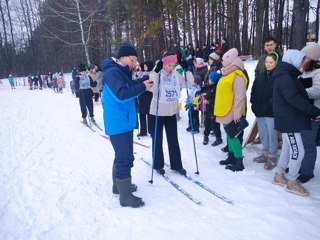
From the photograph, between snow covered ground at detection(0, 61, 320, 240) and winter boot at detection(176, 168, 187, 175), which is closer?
snow covered ground at detection(0, 61, 320, 240)

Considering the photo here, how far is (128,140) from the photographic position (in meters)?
3.32

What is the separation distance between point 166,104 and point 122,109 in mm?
1064

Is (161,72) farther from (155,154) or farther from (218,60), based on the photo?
(218,60)

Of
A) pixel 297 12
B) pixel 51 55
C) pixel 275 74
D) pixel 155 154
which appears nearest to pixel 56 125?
pixel 155 154

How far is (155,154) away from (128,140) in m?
1.09

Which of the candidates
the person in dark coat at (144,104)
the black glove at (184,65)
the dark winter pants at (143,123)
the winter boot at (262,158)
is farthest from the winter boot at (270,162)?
the dark winter pants at (143,123)

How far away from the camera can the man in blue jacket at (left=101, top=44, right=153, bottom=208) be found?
10.2 feet

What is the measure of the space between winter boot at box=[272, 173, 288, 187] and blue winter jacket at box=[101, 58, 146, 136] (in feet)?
7.35

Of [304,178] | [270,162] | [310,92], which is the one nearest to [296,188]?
[304,178]

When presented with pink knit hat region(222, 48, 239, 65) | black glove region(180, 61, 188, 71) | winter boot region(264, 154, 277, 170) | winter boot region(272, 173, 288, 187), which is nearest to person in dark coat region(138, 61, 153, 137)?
black glove region(180, 61, 188, 71)

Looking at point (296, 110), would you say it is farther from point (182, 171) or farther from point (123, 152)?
point (123, 152)

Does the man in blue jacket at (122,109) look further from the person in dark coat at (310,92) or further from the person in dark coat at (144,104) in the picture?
the person in dark coat at (144,104)

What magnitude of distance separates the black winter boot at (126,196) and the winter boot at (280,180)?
2009 millimetres

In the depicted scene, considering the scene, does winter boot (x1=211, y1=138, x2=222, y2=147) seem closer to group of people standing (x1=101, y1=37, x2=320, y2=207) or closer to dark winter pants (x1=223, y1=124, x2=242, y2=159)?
group of people standing (x1=101, y1=37, x2=320, y2=207)
